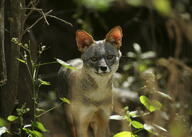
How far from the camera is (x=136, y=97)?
8219 mm

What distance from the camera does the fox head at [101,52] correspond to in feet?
18.2

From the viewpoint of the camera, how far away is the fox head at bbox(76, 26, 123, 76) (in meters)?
5.56

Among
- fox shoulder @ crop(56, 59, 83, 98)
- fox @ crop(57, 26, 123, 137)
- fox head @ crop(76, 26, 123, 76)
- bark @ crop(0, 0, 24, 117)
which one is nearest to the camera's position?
bark @ crop(0, 0, 24, 117)

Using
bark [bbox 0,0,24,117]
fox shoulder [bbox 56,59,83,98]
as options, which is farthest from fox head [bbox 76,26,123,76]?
bark [bbox 0,0,24,117]

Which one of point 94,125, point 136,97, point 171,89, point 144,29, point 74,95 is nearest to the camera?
point 171,89

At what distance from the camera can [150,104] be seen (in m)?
4.07

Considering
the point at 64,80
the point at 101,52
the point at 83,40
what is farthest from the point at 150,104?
the point at 64,80

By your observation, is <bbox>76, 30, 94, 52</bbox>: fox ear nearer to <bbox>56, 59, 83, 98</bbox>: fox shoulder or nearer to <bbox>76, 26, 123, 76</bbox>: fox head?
<bbox>76, 26, 123, 76</bbox>: fox head

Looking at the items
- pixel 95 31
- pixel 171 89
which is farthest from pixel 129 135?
pixel 95 31

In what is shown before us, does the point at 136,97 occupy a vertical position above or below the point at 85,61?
below

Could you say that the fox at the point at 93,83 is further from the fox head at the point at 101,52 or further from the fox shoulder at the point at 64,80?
the fox shoulder at the point at 64,80

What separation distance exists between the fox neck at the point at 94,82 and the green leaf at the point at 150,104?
1642 millimetres

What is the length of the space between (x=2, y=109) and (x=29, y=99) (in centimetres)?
52

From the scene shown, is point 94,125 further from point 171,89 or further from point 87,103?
point 171,89
